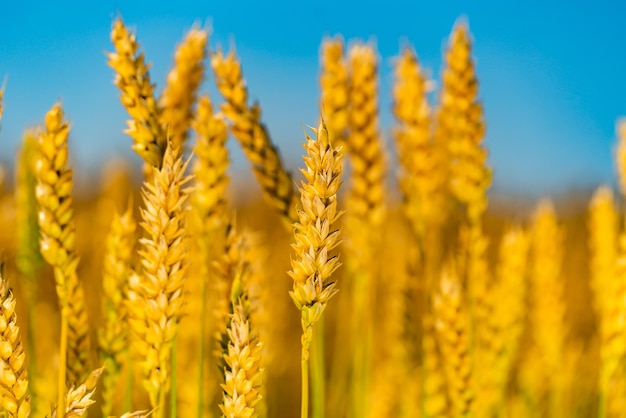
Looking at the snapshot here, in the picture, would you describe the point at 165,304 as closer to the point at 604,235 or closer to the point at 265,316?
the point at 265,316

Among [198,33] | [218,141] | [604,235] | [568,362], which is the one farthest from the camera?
[568,362]

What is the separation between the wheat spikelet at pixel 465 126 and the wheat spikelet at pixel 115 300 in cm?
67

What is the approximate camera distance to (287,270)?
51.9 inches

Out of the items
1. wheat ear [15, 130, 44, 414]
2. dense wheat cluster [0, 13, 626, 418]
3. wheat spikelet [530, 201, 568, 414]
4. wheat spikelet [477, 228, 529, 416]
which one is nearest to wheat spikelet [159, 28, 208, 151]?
dense wheat cluster [0, 13, 626, 418]

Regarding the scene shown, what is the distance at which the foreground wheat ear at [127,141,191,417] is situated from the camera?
80 cm

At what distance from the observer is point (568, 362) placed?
6.56ft

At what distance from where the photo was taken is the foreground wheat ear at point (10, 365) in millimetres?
726

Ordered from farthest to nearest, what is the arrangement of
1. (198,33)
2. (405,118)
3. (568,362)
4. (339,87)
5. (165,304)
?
(568,362), (405,118), (339,87), (198,33), (165,304)

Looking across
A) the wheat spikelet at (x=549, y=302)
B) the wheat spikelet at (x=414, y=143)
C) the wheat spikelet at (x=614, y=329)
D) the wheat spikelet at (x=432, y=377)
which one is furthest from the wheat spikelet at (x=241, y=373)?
the wheat spikelet at (x=549, y=302)

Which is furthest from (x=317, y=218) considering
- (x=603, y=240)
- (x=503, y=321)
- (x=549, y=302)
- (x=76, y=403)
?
(x=603, y=240)

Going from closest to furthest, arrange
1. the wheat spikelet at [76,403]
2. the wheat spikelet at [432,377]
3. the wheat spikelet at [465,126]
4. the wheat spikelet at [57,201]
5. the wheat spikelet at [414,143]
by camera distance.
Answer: the wheat spikelet at [76,403] < the wheat spikelet at [57,201] < the wheat spikelet at [432,377] < the wheat spikelet at [465,126] < the wheat spikelet at [414,143]

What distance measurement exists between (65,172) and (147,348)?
0.24 meters

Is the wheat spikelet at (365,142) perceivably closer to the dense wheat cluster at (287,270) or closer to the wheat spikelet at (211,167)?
the dense wheat cluster at (287,270)

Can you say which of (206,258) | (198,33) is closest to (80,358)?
(206,258)
